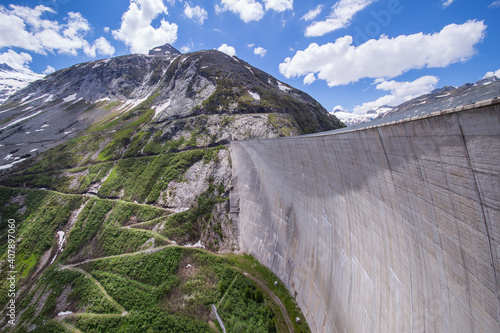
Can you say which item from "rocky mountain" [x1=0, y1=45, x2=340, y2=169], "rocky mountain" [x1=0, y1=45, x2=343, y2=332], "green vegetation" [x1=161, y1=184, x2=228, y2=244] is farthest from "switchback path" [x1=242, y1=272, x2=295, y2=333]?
"rocky mountain" [x1=0, y1=45, x2=340, y2=169]

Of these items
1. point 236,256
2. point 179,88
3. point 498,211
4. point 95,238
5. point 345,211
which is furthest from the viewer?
point 179,88

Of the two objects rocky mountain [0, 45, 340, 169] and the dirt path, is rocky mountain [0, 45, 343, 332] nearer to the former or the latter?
the dirt path

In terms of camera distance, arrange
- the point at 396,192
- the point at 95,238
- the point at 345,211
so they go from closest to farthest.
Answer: the point at 396,192 < the point at 345,211 < the point at 95,238

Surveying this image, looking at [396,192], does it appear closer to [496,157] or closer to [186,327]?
[496,157]

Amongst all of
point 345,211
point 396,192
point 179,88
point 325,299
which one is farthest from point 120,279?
point 179,88

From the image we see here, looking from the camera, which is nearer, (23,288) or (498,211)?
(498,211)

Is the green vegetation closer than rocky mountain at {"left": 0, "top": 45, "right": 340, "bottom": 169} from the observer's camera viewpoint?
Yes

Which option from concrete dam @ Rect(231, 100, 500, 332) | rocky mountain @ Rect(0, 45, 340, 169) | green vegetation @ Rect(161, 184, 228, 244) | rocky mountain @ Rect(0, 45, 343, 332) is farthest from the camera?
rocky mountain @ Rect(0, 45, 340, 169)
